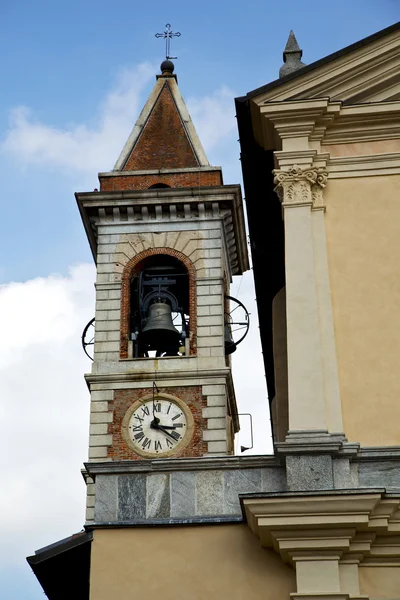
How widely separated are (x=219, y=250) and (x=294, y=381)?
17.5 m

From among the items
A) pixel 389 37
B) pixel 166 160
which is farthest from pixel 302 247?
pixel 166 160

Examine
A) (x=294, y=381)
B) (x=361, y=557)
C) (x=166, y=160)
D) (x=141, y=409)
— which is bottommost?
(x=361, y=557)

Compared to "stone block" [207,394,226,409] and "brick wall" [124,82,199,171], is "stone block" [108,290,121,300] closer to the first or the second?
"stone block" [207,394,226,409]

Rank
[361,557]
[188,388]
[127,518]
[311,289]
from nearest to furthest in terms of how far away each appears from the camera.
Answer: [361,557]
[127,518]
[311,289]
[188,388]

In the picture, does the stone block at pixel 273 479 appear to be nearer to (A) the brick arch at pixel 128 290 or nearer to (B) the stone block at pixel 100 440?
(B) the stone block at pixel 100 440

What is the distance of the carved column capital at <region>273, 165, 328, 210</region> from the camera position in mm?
13258

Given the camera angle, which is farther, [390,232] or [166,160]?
[166,160]

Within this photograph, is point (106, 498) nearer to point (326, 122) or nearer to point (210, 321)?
point (326, 122)

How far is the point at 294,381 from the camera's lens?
12.0 m

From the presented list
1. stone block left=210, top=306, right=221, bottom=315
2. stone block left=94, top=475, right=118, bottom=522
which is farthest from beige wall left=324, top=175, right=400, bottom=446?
stone block left=210, top=306, right=221, bottom=315

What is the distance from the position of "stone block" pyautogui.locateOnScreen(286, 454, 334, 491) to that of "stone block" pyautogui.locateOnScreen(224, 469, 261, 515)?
0.48 metres

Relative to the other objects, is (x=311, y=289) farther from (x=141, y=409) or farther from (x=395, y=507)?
(x=141, y=409)

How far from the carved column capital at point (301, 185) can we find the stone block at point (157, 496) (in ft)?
11.3

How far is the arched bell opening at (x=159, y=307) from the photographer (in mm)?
24641
